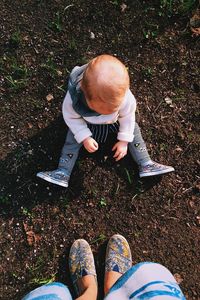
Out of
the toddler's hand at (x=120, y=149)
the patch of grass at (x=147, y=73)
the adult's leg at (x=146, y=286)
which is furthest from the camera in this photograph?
the patch of grass at (x=147, y=73)

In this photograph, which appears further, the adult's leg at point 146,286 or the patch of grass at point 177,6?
the patch of grass at point 177,6

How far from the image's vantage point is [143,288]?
84.7 inches

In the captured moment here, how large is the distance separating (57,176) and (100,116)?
510mm

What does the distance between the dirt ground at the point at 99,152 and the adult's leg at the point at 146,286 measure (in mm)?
932

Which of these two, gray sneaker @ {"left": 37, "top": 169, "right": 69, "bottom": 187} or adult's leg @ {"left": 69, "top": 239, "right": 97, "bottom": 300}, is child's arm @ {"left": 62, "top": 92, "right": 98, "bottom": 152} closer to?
gray sneaker @ {"left": 37, "top": 169, "right": 69, "bottom": 187}

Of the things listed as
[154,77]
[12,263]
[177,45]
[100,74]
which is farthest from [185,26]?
[12,263]

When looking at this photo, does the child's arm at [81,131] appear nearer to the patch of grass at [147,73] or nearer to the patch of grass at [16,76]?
the patch of grass at [16,76]

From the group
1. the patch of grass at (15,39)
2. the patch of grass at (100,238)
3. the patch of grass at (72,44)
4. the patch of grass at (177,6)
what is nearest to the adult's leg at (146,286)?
the patch of grass at (100,238)

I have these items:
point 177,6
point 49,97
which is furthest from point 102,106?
point 177,6

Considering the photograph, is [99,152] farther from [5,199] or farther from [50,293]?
[50,293]

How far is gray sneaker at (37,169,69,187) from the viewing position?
10.1 ft

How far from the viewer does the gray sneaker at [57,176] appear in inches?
122

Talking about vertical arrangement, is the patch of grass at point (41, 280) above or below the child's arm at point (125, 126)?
below

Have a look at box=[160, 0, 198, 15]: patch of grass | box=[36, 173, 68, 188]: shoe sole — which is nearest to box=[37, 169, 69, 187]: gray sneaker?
box=[36, 173, 68, 188]: shoe sole
